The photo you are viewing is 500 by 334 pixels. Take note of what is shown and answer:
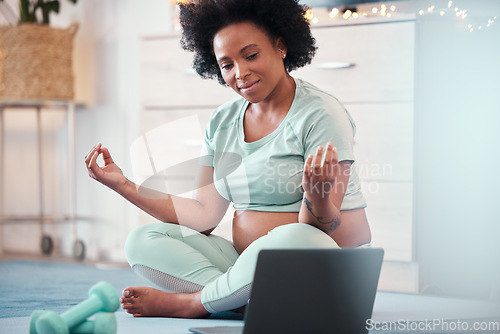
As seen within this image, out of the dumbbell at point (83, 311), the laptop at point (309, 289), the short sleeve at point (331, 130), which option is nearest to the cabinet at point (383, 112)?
the short sleeve at point (331, 130)

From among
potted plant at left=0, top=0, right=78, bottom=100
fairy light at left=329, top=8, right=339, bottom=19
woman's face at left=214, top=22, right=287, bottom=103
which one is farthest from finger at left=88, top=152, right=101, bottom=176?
potted plant at left=0, top=0, right=78, bottom=100

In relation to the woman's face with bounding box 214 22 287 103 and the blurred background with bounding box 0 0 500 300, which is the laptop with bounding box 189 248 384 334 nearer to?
the woman's face with bounding box 214 22 287 103

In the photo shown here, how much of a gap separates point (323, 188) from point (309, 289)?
0.17 meters

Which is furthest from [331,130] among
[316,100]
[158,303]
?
[158,303]

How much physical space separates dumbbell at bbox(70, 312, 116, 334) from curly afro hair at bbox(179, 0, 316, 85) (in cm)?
66

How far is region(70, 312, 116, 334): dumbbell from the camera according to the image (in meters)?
1.01

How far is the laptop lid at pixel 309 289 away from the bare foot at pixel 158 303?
1.10ft

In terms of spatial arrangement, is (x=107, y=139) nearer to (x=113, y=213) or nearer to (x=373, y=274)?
(x=113, y=213)

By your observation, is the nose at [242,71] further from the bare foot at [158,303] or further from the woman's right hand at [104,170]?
the bare foot at [158,303]

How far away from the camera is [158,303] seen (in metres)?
1.32

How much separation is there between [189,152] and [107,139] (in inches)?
28.7

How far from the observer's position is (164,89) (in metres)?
2.33

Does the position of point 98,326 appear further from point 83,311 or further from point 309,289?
point 309,289

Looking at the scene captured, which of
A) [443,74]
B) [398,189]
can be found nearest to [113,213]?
[398,189]
